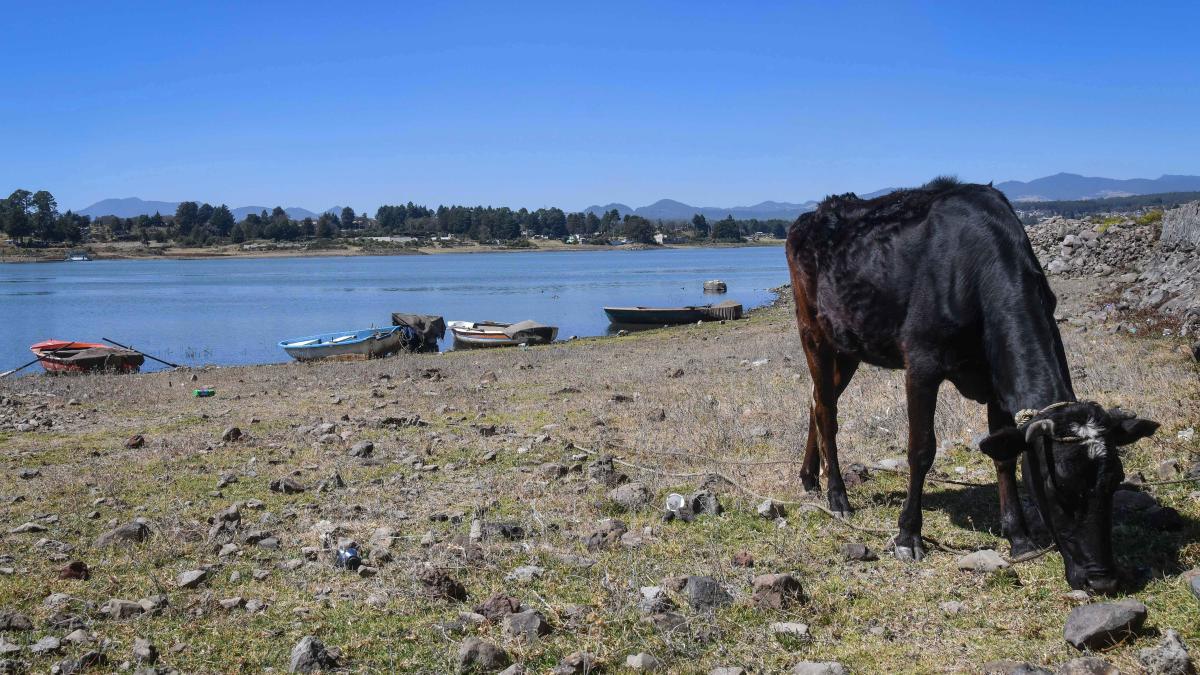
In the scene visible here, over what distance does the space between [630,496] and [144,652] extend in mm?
4166

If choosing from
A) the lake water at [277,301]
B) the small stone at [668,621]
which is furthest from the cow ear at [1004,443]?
the lake water at [277,301]

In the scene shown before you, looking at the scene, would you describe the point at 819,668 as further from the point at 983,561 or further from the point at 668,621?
the point at 983,561

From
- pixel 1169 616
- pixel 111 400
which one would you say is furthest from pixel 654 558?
pixel 111 400

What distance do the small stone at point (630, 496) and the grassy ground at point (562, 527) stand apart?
22 centimetres

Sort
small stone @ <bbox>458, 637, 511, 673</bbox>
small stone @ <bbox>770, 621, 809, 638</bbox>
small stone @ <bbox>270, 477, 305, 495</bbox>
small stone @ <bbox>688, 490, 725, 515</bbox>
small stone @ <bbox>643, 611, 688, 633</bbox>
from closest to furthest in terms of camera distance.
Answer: small stone @ <bbox>458, 637, 511, 673</bbox> < small stone @ <bbox>770, 621, 809, 638</bbox> < small stone @ <bbox>643, 611, 688, 633</bbox> < small stone @ <bbox>688, 490, 725, 515</bbox> < small stone @ <bbox>270, 477, 305, 495</bbox>

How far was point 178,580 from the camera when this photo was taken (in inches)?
256

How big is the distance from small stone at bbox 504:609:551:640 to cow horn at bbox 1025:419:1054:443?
3060mm

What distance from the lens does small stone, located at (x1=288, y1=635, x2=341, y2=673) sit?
16.3 ft

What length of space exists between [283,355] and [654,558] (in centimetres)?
3628

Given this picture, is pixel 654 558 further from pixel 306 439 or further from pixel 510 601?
pixel 306 439

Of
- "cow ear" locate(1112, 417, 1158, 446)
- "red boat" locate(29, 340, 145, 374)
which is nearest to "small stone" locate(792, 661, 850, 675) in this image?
"cow ear" locate(1112, 417, 1158, 446)

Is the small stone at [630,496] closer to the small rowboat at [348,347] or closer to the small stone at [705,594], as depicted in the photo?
the small stone at [705,594]

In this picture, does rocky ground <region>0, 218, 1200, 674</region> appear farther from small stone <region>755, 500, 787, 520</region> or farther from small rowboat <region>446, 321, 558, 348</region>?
small rowboat <region>446, 321, 558, 348</region>

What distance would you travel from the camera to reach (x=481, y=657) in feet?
16.3
